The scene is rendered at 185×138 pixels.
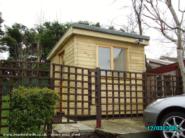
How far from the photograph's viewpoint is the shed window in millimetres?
9516

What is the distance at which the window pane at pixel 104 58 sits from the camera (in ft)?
31.1

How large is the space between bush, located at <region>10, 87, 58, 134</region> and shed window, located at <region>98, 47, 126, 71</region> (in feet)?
→ 14.7

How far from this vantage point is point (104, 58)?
31.3 ft

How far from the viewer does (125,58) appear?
10000mm

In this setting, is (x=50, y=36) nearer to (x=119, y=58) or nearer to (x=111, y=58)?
(x=119, y=58)

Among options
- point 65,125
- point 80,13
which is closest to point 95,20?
point 80,13

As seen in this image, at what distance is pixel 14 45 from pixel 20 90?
58.9 ft

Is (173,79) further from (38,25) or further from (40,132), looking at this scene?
(38,25)

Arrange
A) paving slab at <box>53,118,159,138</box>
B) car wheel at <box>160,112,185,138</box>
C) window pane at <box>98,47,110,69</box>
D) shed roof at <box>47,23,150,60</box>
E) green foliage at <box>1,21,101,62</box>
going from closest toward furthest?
car wheel at <box>160,112,185,138</box> < paving slab at <box>53,118,159,138</box> < shed roof at <box>47,23,150,60</box> < window pane at <box>98,47,110,69</box> < green foliage at <box>1,21,101,62</box>

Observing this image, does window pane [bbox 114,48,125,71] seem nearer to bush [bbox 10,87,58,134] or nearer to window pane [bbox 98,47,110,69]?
window pane [bbox 98,47,110,69]

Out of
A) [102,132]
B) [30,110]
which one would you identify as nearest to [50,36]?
[102,132]

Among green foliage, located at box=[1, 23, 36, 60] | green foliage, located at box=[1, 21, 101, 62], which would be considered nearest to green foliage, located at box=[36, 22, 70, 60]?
green foliage, located at box=[1, 21, 101, 62]

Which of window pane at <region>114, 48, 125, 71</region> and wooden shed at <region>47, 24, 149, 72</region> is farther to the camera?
window pane at <region>114, 48, 125, 71</region>

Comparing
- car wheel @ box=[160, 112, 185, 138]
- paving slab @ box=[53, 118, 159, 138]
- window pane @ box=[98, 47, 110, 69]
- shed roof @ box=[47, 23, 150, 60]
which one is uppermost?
shed roof @ box=[47, 23, 150, 60]
